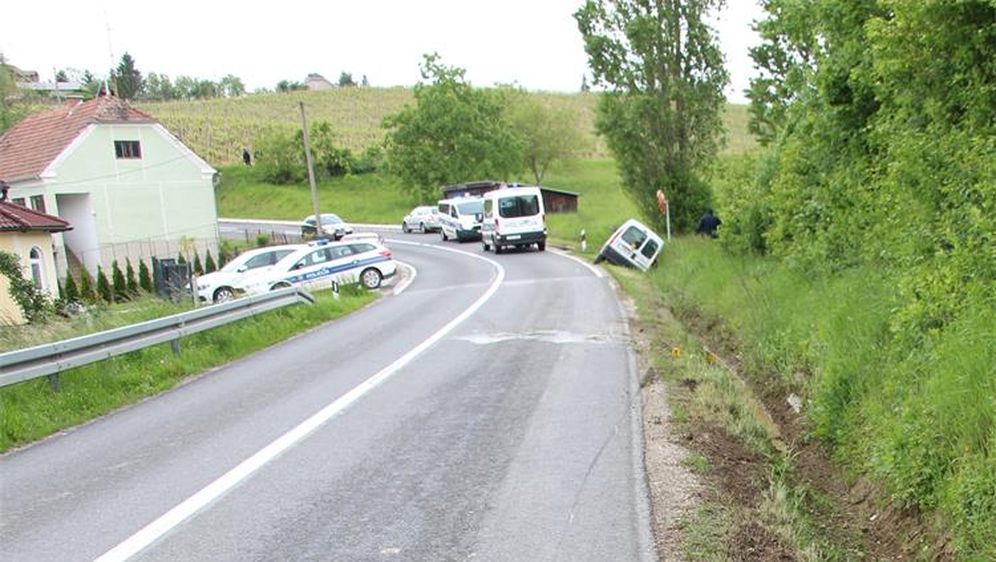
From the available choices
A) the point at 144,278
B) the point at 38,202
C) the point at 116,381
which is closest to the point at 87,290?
the point at 144,278

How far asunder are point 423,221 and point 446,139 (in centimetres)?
1017

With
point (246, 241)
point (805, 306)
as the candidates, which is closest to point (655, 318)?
point (805, 306)

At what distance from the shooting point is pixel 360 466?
6.44 metres

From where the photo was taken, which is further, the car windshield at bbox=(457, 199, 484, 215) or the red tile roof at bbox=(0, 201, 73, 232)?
the car windshield at bbox=(457, 199, 484, 215)

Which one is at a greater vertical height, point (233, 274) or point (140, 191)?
point (140, 191)

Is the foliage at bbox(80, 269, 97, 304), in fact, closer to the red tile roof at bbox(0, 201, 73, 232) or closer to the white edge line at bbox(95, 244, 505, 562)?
the red tile roof at bbox(0, 201, 73, 232)

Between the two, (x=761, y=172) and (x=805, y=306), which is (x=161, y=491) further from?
(x=761, y=172)

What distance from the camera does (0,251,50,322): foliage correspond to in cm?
2041

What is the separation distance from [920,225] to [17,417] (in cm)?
925

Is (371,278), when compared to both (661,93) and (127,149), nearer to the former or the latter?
(661,93)

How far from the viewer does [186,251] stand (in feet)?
129

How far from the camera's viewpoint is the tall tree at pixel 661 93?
28797 millimetres

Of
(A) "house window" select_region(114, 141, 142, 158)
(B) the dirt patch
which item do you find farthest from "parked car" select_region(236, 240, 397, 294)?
(A) "house window" select_region(114, 141, 142, 158)

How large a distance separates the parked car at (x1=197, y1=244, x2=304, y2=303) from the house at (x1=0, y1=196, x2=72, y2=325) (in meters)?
4.57
